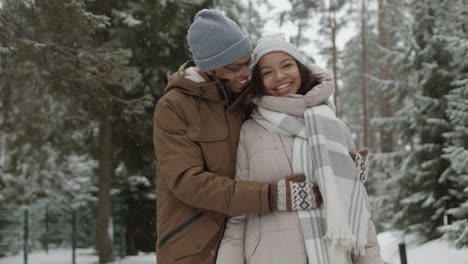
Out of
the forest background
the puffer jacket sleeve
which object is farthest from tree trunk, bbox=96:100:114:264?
the puffer jacket sleeve

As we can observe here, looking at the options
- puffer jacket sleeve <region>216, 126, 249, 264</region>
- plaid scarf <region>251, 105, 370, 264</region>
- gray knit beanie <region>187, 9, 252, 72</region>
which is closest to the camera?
plaid scarf <region>251, 105, 370, 264</region>

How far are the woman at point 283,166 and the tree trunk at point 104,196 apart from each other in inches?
421

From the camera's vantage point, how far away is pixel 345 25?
26031 mm

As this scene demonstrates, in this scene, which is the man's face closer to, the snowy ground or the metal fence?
the snowy ground

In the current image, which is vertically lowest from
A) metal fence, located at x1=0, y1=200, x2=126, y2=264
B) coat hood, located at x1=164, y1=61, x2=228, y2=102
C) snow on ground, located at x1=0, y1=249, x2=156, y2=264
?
snow on ground, located at x1=0, y1=249, x2=156, y2=264

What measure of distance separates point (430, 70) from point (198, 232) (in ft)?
32.2

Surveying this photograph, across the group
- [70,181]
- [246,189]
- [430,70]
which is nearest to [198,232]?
[246,189]

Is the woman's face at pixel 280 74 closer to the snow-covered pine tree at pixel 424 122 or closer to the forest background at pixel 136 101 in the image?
the forest background at pixel 136 101

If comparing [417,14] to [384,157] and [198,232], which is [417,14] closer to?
[384,157]

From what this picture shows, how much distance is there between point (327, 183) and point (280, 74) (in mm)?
749

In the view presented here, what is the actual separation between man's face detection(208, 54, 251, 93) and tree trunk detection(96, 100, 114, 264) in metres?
10.6

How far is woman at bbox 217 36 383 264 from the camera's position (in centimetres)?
256

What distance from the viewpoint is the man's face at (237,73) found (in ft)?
9.70

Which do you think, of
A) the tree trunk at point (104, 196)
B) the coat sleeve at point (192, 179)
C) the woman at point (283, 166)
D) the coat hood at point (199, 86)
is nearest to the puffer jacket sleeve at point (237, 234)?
the woman at point (283, 166)
